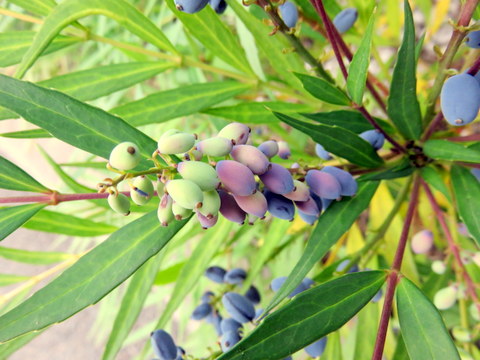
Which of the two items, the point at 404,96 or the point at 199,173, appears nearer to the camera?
the point at 199,173

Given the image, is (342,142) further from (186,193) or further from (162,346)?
(162,346)

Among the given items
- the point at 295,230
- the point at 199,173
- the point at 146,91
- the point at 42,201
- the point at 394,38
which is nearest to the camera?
the point at 199,173

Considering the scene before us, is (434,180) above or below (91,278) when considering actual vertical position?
above

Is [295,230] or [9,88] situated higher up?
[295,230]

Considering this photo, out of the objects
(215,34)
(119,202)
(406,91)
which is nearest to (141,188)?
(119,202)

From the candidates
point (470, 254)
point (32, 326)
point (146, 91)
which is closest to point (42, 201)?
point (32, 326)

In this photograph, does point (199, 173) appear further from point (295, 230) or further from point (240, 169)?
point (295, 230)
